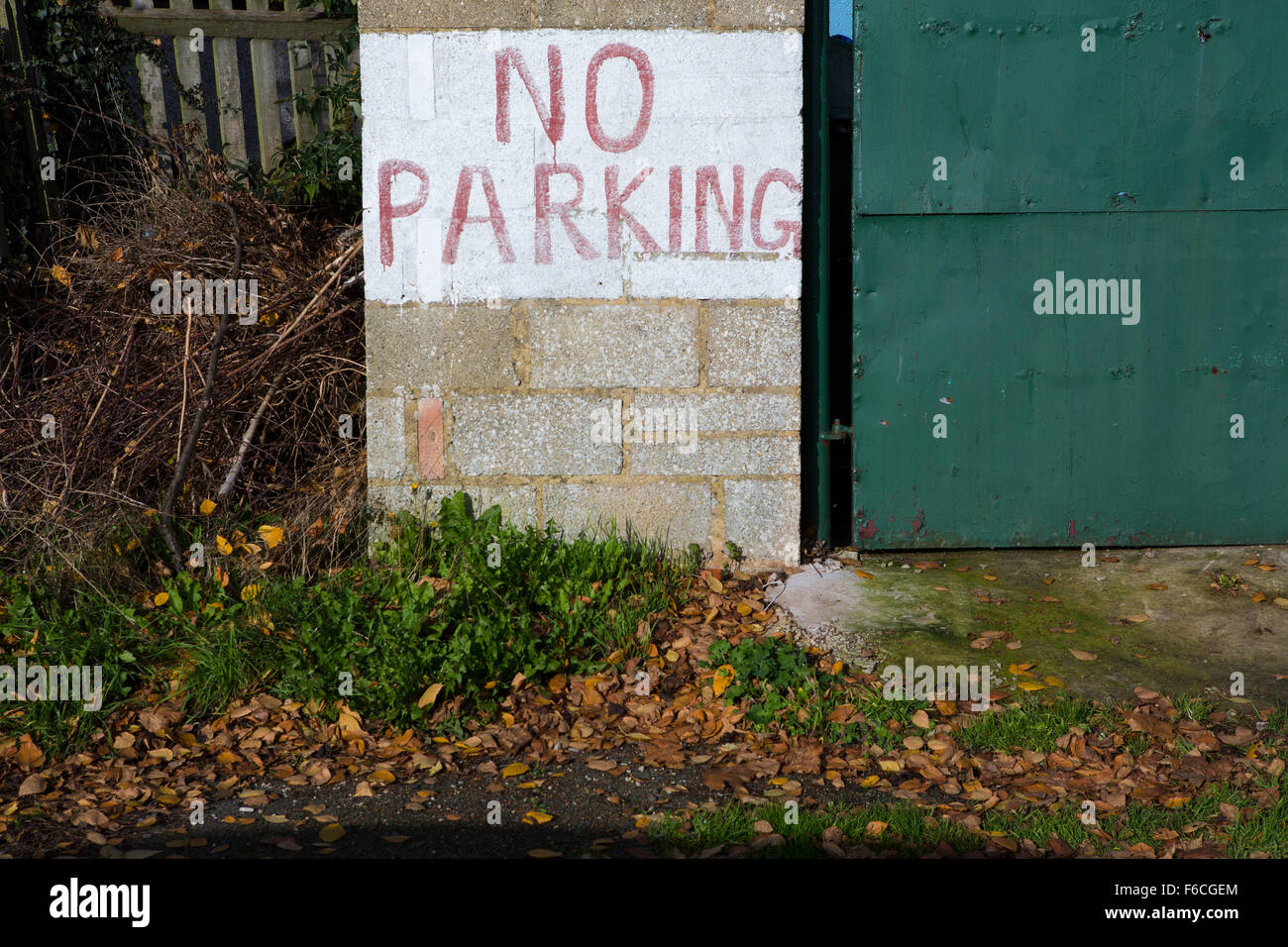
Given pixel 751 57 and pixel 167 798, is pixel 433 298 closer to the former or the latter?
pixel 751 57

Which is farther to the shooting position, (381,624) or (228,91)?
(228,91)

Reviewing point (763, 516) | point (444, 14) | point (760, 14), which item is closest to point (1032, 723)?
point (763, 516)

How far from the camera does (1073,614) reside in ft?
13.6

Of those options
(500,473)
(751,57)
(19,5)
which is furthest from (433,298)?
(19,5)

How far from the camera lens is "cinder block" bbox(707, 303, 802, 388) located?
4.39m

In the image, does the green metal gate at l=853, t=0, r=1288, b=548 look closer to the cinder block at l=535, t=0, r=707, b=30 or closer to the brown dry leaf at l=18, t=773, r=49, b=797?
the cinder block at l=535, t=0, r=707, b=30

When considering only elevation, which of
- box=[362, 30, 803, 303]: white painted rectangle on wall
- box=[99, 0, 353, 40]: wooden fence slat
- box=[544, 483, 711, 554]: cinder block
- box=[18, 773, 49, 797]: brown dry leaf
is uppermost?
box=[99, 0, 353, 40]: wooden fence slat

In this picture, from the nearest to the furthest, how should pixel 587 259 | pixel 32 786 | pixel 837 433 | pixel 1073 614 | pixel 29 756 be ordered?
pixel 32 786, pixel 29 756, pixel 1073 614, pixel 587 259, pixel 837 433

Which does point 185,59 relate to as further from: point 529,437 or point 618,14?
point 529,437

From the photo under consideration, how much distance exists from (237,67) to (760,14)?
298 centimetres

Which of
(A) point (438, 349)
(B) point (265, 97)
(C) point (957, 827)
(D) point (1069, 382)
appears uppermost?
(B) point (265, 97)

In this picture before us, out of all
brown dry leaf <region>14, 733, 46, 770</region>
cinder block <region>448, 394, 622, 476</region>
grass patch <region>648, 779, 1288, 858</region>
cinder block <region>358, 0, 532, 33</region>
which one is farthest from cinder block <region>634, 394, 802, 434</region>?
brown dry leaf <region>14, 733, 46, 770</region>

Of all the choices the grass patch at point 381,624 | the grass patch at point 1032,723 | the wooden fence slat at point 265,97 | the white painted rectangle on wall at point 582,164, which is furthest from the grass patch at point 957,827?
the wooden fence slat at point 265,97

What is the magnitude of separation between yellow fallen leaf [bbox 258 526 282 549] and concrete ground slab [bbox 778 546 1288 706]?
2.10 metres
